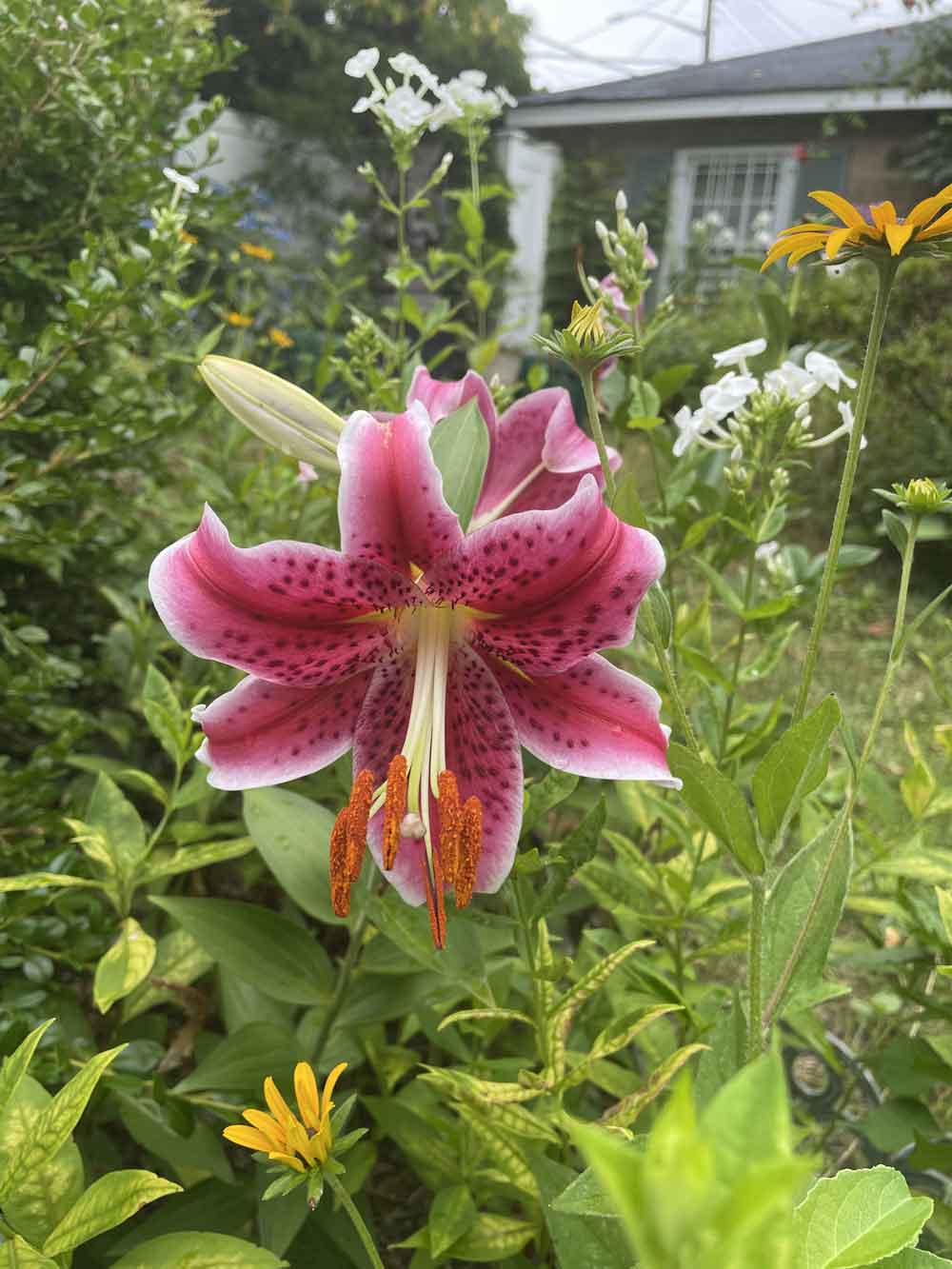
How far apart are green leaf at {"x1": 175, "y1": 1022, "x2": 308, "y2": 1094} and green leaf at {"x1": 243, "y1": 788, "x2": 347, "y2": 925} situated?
0.30ft

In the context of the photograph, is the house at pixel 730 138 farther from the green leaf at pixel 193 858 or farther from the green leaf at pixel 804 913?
the green leaf at pixel 804 913

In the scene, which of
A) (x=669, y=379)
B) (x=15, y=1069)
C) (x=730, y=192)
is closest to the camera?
(x=15, y=1069)

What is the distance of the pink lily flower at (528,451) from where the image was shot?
72 cm

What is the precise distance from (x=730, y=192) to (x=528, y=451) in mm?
11376

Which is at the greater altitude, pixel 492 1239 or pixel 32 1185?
pixel 32 1185

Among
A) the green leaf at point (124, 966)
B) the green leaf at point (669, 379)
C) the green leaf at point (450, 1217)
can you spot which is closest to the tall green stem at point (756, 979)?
the green leaf at point (450, 1217)

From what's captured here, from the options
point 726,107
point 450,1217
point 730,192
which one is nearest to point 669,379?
point 450,1217

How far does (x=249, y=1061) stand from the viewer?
0.73m

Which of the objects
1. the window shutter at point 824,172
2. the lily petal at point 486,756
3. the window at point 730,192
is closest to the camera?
the lily petal at point 486,756

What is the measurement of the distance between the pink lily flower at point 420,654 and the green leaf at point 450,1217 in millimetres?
284

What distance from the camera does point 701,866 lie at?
37.1 inches

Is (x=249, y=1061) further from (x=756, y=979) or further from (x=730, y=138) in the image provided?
(x=730, y=138)

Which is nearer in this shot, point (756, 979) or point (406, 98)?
point (756, 979)

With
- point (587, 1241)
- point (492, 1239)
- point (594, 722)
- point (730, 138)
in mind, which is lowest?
point (492, 1239)
